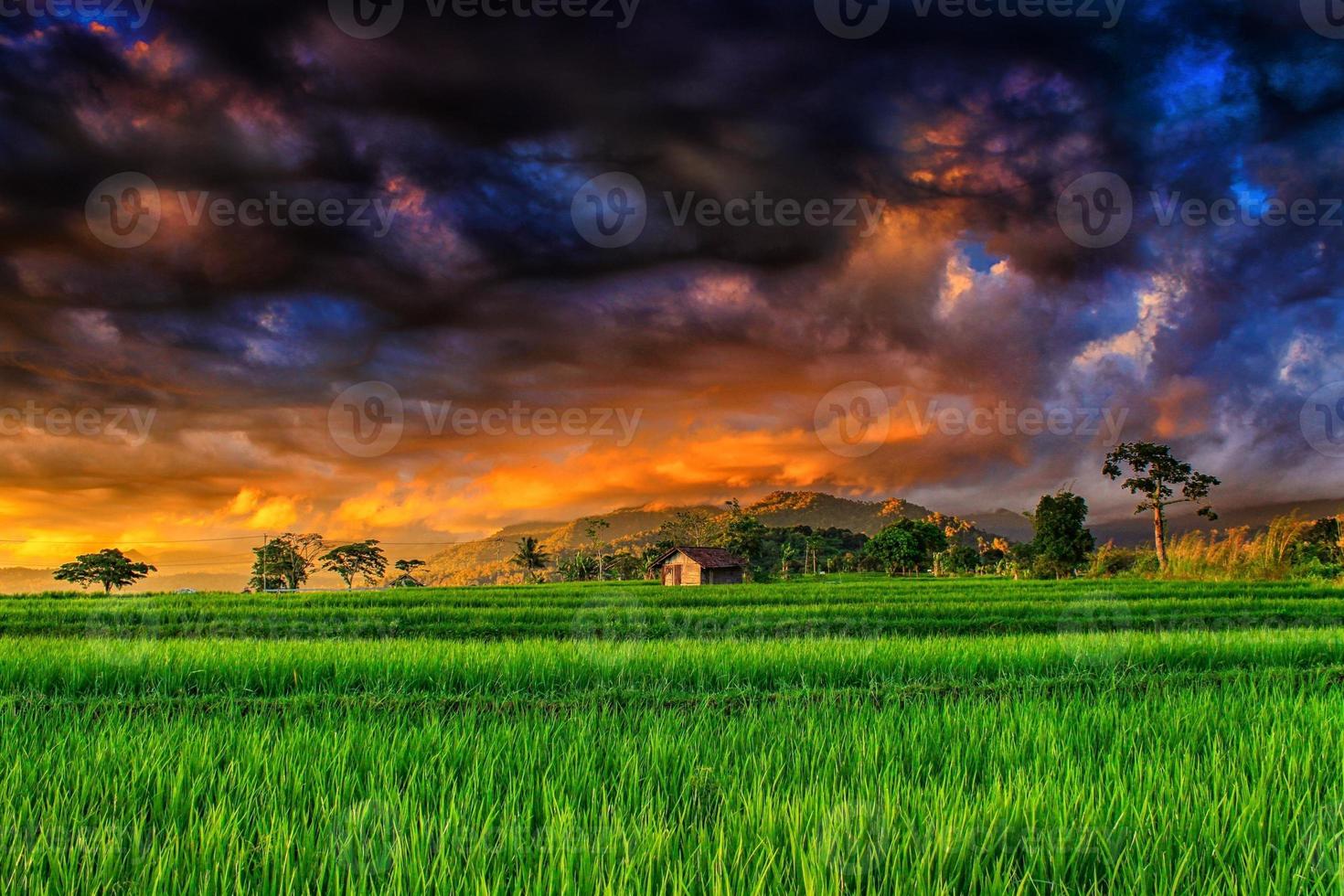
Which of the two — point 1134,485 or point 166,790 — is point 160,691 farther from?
point 1134,485

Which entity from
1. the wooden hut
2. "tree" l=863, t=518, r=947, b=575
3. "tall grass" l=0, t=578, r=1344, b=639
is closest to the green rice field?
"tall grass" l=0, t=578, r=1344, b=639

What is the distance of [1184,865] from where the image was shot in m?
2.36

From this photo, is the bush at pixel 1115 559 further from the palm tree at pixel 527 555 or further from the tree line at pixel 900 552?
the palm tree at pixel 527 555

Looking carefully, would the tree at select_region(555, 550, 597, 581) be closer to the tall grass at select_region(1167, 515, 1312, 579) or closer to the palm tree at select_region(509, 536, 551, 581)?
the palm tree at select_region(509, 536, 551, 581)

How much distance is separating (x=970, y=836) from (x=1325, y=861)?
1306 millimetres

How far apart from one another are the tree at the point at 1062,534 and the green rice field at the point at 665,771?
166 feet

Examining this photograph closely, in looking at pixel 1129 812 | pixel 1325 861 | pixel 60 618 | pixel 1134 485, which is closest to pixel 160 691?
pixel 1129 812

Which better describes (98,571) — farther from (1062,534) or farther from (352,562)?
(1062,534)

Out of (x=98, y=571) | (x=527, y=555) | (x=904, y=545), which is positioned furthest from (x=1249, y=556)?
(x=98, y=571)

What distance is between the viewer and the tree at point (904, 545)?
230 feet

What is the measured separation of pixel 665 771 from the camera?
3.66m

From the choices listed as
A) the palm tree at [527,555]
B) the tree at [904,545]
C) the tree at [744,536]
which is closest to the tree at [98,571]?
the palm tree at [527,555]

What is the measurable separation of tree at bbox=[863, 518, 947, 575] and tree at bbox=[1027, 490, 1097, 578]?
15.8 meters

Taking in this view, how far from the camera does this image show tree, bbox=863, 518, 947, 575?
70.2 m
